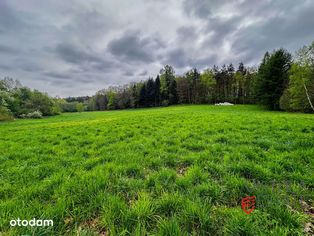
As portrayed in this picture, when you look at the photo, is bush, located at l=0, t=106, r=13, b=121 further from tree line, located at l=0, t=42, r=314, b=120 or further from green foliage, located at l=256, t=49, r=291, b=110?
green foliage, located at l=256, t=49, r=291, b=110

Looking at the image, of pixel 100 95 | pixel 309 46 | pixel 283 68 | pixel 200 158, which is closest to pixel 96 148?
pixel 200 158

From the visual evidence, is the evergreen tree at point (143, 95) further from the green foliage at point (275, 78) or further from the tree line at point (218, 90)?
the green foliage at point (275, 78)

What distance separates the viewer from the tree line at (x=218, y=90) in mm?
24875

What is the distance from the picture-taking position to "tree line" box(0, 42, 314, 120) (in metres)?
24.9

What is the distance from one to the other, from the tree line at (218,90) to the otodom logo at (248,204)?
2592 centimetres

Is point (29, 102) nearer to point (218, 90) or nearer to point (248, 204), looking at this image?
point (248, 204)

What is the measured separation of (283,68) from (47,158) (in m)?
A: 41.5

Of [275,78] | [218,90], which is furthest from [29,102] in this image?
[275,78]

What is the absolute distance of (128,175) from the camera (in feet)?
12.5

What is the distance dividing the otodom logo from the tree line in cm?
2592

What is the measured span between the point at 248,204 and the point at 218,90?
193ft

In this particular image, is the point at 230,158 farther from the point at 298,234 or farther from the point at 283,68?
the point at 283,68

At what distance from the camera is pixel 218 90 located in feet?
184

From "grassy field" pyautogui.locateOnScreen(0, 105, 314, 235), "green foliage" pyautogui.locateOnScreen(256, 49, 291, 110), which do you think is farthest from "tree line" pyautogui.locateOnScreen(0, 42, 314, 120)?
"grassy field" pyautogui.locateOnScreen(0, 105, 314, 235)
